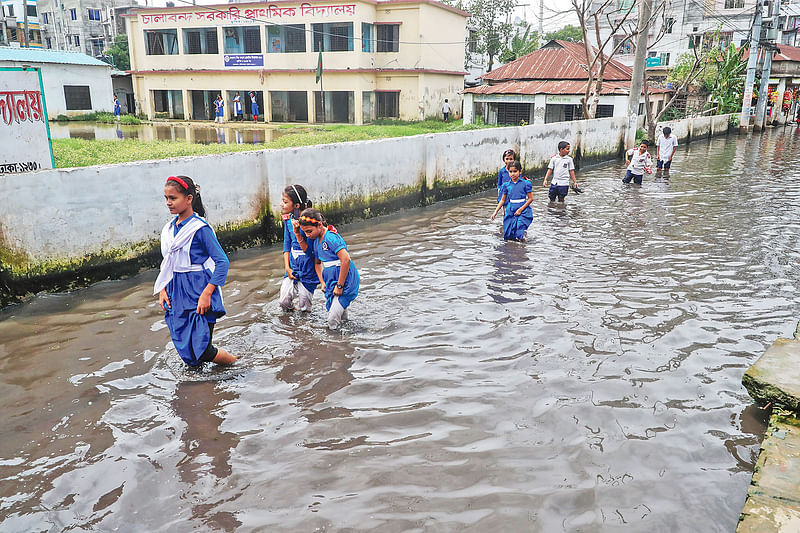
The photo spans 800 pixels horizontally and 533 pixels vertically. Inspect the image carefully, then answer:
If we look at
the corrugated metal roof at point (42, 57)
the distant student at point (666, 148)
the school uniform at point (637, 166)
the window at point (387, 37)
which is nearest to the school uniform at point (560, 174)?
the school uniform at point (637, 166)

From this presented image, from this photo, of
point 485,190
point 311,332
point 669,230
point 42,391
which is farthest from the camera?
point 485,190

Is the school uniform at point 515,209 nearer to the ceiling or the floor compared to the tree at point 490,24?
nearer to the floor

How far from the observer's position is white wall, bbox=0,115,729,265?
7590 mm

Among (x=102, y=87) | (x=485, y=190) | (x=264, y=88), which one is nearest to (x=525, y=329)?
(x=485, y=190)

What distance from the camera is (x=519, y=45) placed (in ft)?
Result: 149

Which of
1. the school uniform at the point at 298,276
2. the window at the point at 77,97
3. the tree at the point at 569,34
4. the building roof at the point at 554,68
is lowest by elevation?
the school uniform at the point at 298,276

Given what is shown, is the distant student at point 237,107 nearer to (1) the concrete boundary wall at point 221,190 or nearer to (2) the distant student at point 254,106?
(2) the distant student at point 254,106

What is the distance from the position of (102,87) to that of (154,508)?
38838 mm

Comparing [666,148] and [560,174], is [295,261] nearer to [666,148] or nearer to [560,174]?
[560,174]

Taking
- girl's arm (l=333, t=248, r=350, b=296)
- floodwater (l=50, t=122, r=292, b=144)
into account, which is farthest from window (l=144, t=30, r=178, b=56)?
girl's arm (l=333, t=248, r=350, b=296)

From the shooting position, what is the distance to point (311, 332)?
22.0 ft

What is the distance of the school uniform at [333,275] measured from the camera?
20.9ft

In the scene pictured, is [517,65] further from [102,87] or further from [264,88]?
[102,87]

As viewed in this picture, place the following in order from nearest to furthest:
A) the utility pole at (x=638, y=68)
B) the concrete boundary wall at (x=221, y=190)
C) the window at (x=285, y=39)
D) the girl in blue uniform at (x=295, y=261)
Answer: the girl in blue uniform at (x=295, y=261), the concrete boundary wall at (x=221, y=190), the utility pole at (x=638, y=68), the window at (x=285, y=39)
